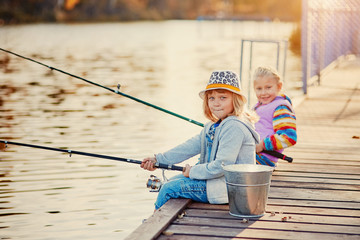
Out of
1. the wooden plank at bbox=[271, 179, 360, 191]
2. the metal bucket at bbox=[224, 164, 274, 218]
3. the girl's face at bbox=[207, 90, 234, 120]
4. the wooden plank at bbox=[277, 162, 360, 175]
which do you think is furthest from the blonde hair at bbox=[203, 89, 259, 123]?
the wooden plank at bbox=[277, 162, 360, 175]

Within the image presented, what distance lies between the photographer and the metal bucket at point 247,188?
4.31m

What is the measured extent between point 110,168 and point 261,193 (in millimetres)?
4344

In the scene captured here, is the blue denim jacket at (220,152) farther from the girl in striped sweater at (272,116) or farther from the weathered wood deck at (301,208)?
the girl in striped sweater at (272,116)

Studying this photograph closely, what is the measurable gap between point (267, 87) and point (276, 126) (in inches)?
13.1

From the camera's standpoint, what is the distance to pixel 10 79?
19.2 m

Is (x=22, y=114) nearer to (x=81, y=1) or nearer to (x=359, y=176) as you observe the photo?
(x=359, y=176)

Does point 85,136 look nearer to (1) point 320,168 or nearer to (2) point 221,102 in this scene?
(1) point 320,168

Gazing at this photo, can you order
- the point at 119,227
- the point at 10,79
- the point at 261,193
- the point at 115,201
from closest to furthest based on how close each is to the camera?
the point at 261,193
the point at 119,227
the point at 115,201
the point at 10,79

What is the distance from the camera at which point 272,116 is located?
18.9 ft

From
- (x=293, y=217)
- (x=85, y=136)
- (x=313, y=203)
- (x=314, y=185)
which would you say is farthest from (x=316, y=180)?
(x=85, y=136)

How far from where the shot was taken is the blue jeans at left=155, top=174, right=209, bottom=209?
477cm

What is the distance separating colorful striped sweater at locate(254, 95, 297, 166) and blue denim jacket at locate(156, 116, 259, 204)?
75 cm

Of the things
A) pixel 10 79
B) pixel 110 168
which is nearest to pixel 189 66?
pixel 10 79

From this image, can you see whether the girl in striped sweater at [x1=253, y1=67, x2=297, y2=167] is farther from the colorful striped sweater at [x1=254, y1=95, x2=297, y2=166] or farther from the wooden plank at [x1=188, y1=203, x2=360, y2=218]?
the wooden plank at [x1=188, y1=203, x2=360, y2=218]
